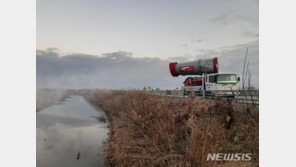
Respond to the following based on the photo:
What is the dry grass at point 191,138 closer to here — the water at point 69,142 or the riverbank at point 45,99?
the water at point 69,142

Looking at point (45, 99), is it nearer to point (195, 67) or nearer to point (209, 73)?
point (195, 67)

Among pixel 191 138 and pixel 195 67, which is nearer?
pixel 191 138

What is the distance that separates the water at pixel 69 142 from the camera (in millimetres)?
7804

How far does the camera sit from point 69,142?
33.4 feet

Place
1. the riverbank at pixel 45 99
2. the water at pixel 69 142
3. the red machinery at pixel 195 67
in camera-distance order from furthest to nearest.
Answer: the riverbank at pixel 45 99 → the red machinery at pixel 195 67 → the water at pixel 69 142

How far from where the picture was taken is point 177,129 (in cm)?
604

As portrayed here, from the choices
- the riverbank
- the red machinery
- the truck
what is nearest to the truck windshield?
the truck

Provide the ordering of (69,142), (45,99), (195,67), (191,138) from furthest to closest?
(45,99) → (195,67) → (69,142) → (191,138)

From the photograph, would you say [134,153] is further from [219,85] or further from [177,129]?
[219,85]

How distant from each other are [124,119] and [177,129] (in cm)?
416

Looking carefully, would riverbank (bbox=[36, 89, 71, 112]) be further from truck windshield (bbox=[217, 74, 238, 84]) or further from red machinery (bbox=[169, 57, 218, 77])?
truck windshield (bbox=[217, 74, 238, 84])

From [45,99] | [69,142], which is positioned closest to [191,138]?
[69,142]

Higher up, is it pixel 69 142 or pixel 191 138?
pixel 191 138

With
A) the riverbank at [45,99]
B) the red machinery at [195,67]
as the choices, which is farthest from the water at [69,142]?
the red machinery at [195,67]
